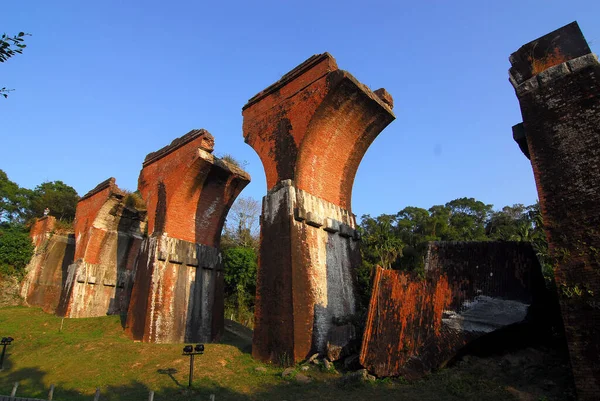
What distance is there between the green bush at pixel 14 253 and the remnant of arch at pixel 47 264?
10.8 inches

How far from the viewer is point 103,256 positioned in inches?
685

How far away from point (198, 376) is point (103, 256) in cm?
1104

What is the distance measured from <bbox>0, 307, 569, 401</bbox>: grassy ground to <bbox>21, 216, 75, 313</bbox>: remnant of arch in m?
7.08

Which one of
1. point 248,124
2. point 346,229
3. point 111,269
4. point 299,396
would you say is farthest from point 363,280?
point 299,396

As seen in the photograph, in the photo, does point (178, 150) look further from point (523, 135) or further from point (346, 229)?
point (523, 135)

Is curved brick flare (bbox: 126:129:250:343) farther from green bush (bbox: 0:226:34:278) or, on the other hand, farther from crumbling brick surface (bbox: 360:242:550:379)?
green bush (bbox: 0:226:34:278)

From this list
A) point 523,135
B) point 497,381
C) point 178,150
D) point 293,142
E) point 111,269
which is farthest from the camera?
point 111,269

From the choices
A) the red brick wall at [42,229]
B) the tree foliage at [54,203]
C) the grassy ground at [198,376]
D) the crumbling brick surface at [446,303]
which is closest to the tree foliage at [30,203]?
the tree foliage at [54,203]

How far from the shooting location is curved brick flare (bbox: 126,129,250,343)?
41.1 feet

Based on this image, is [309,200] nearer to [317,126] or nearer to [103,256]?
[317,126]

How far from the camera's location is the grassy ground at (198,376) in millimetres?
6035

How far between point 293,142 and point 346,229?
2.74 m

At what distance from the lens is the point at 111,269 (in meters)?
17.6

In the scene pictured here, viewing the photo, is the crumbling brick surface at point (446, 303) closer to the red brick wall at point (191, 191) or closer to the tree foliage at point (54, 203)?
the red brick wall at point (191, 191)
